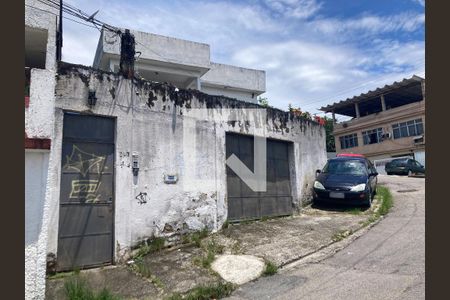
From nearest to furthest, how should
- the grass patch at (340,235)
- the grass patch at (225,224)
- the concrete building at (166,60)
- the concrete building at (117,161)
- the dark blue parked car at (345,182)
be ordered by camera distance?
the concrete building at (117,161)
the grass patch at (340,235)
the grass patch at (225,224)
the dark blue parked car at (345,182)
the concrete building at (166,60)

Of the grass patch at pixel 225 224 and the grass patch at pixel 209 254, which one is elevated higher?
the grass patch at pixel 225 224

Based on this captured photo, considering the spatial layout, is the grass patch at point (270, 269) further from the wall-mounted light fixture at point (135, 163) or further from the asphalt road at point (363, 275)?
the wall-mounted light fixture at point (135, 163)

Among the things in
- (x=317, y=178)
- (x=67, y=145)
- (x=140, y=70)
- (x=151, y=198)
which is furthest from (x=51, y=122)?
(x=140, y=70)

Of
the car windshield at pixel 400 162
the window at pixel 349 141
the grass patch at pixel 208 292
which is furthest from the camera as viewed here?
the window at pixel 349 141

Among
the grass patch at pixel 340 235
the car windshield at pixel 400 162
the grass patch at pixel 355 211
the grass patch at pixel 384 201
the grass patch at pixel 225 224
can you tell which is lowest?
the grass patch at pixel 340 235

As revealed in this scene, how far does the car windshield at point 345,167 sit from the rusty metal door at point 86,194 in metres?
7.64

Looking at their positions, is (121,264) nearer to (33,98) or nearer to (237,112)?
(33,98)

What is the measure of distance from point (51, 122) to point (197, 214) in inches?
165

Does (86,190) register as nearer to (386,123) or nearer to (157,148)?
(157,148)

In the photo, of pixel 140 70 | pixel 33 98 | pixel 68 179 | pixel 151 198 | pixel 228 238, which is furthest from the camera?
pixel 140 70

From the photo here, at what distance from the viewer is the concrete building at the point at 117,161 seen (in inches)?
183

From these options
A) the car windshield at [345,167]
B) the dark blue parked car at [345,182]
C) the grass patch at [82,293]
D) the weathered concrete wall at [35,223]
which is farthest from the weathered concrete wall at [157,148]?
the car windshield at [345,167]

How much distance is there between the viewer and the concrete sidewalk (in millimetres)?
5441

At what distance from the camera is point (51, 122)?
474cm
